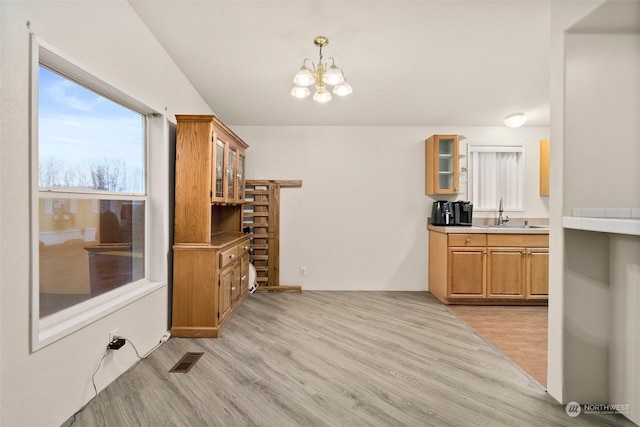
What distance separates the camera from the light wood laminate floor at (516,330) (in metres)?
2.29

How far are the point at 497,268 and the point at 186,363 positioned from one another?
3512mm

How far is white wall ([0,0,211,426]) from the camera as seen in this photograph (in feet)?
4.16

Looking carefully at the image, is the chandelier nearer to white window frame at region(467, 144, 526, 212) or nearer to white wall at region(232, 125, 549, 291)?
white wall at region(232, 125, 549, 291)

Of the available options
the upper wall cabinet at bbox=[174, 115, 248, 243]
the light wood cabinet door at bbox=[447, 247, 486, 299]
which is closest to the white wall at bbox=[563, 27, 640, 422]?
the light wood cabinet door at bbox=[447, 247, 486, 299]

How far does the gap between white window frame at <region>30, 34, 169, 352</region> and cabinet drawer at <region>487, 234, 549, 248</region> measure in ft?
12.0

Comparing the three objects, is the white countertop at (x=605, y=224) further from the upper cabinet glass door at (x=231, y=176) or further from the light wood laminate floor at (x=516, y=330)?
the upper cabinet glass door at (x=231, y=176)

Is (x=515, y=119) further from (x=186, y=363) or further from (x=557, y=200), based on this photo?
(x=186, y=363)

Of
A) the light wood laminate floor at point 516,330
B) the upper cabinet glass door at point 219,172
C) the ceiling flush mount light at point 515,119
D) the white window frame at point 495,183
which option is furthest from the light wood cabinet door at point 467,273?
the upper cabinet glass door at point 219,172

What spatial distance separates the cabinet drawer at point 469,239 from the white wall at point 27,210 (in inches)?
134

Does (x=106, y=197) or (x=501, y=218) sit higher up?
(x=106, y=197)

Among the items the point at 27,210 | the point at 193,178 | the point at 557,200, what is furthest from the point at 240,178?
the point at 557,200

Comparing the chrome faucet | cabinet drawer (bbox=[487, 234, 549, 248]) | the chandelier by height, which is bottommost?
cabinet drawer (bbox=[487, 234, 549, 248])

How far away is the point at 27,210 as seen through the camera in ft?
4.50

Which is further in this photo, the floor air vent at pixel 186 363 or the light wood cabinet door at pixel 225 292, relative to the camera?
the light wood cabinet door at pixel 225 292
